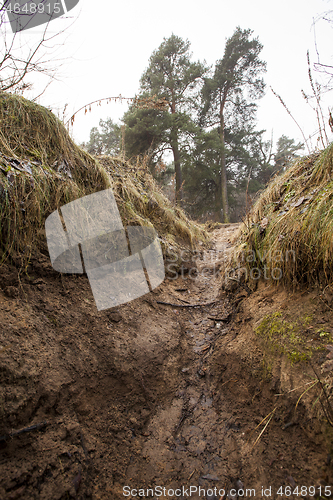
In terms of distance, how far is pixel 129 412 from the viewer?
1.81 m

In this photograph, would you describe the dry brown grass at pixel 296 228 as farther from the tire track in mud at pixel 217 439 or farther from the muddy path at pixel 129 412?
the tire track in mud at pixel 217 439

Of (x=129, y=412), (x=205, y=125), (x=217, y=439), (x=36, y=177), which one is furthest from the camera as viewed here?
(x=205, y=125)

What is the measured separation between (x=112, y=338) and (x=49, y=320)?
1.93ft

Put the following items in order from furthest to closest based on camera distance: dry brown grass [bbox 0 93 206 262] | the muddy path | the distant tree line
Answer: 1. the distant tree line
2. dry brown grass [bbox 0 93 206 262]
3. the muddy path

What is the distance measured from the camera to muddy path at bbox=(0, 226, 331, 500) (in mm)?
1300

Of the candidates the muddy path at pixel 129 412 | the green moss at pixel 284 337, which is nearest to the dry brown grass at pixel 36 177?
the muddy path at pixel 129 412

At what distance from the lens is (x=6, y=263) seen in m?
1.80

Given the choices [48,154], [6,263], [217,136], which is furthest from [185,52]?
[6,263]

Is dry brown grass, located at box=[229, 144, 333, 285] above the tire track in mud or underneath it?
above

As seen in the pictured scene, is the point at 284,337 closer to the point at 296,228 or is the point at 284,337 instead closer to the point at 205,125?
the point at 296,228

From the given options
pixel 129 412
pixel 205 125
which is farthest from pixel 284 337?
pixel 205 125

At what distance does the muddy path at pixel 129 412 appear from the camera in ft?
4.26

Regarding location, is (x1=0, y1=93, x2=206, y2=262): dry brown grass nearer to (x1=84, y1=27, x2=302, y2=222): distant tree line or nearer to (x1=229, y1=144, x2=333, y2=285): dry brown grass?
(x1=229, y1=144, x2=333, y2=285): dry brown grass

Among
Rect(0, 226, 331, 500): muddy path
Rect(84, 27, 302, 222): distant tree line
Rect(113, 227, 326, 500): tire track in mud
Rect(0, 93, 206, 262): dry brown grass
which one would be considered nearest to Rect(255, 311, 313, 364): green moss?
Rect(0, 226, 331, 500): muddy path
